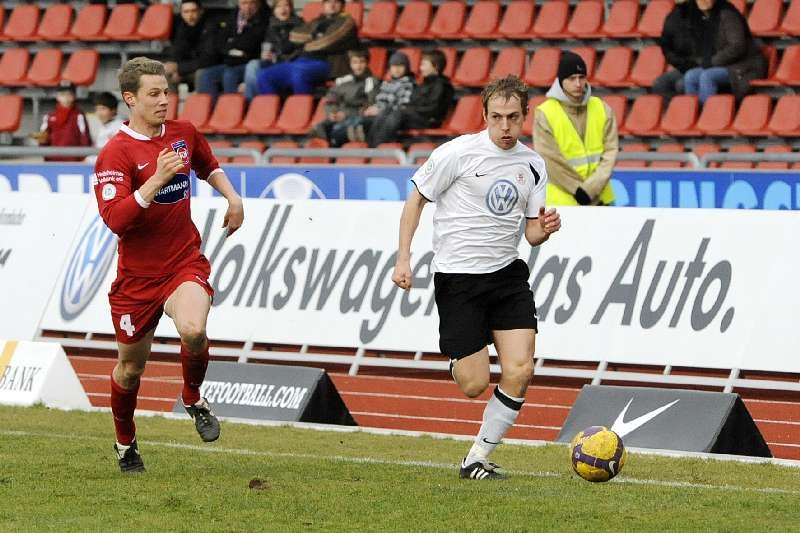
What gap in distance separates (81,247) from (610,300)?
16.9ft

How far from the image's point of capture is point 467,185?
8.55 meters

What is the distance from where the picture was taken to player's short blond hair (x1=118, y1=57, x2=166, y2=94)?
8.39 metres

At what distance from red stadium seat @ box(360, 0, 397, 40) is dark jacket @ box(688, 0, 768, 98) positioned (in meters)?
4.93

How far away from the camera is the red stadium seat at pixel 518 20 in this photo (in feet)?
67.1

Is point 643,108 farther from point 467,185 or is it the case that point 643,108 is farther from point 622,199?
point 467,185

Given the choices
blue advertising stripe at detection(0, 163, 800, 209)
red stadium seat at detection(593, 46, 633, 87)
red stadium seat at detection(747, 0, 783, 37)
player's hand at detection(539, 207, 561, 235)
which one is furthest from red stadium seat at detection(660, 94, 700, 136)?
player's hand at detection(539, 207, 561, 235)

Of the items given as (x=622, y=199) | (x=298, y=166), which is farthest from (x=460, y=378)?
(x=298, y=166)

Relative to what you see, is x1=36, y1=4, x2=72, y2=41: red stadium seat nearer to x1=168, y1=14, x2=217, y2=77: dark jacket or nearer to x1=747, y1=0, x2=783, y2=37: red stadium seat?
x1=168, y1=14, x2=217, y2=77: dark jacket

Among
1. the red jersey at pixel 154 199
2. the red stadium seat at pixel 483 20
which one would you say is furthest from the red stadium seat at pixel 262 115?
the red jersey at pixel 154 199

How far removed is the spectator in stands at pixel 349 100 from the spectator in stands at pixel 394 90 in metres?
0.24

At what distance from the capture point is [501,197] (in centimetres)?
856

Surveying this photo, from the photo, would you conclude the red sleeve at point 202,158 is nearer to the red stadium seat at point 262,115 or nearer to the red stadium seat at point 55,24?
the red stadium seat at point 262,115

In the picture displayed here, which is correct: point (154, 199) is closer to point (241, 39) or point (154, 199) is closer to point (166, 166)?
point (166, 166)

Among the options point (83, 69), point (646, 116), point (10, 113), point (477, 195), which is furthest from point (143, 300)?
point (10, 113)
